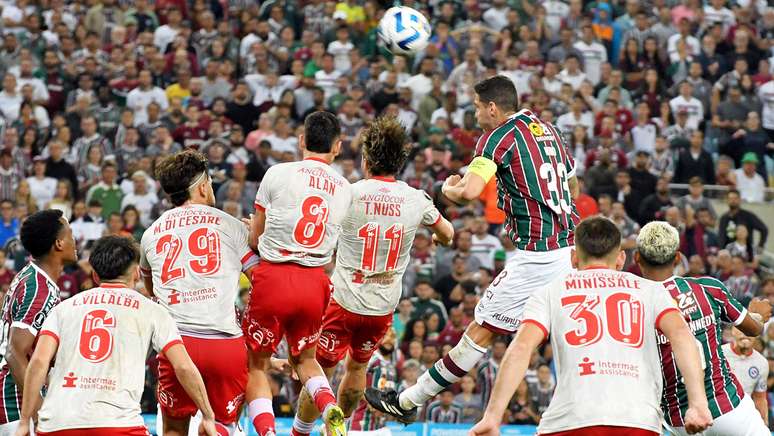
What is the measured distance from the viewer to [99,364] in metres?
8.82

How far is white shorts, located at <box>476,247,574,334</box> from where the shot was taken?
36.1ft

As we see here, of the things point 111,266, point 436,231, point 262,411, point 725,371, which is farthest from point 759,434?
point 111,266

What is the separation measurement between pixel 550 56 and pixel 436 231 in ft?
48.2

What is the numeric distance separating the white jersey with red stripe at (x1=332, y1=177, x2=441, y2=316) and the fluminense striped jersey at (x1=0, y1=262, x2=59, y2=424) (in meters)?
2.42

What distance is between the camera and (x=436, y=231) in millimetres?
11336

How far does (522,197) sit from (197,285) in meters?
2.80

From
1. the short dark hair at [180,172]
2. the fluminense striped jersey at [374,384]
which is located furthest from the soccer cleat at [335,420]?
the fluminense striped jersey at [374,384]

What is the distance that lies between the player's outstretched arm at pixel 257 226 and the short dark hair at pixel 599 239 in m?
2.97

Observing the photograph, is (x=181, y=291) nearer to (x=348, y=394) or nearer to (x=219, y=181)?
(x=348, y=394)

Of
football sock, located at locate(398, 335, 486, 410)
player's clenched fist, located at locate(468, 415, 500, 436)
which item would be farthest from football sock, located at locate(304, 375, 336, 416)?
player's clenched fist, located at locate(468, 415, 500, 436)

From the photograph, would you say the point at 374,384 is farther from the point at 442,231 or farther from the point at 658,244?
the point at 658,244

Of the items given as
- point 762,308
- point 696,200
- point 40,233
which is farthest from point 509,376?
point 696,200

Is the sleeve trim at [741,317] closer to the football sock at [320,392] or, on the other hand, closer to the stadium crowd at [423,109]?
the football sock at [320,392]

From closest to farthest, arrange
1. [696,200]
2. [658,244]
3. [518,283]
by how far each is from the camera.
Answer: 1. [658,244]
2. [518,283]
3. [696,200]
